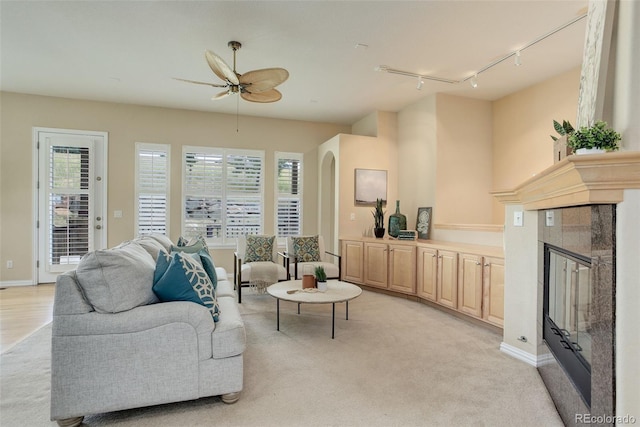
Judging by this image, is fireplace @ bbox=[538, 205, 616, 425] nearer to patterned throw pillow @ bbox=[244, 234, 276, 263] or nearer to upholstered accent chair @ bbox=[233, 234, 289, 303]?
upholstered accent chair @ bbox=[233, 234, 289, 303]

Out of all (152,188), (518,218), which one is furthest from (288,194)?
(518,218)

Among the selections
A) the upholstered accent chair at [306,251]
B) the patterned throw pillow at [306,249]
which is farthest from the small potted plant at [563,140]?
the patterned throw pillow at [306,249]

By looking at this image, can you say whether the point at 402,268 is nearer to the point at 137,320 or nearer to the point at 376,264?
the point at 376,264

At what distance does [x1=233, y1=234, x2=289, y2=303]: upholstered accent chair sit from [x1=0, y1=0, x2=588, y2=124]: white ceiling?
226cm

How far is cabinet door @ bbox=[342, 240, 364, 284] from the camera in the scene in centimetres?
537

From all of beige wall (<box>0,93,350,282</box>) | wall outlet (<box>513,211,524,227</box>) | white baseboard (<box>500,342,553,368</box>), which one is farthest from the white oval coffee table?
beige wall (<box>0,93,350,282</box>)

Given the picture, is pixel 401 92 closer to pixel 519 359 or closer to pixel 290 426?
pixel 519 359

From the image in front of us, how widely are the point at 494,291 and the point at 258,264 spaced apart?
284cm

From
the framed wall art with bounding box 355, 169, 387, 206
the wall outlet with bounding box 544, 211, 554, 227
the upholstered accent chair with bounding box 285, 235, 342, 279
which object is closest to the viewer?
the wall outlet with bounding box 544, 211, 554, 227

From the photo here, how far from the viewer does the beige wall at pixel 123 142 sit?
16.8ft

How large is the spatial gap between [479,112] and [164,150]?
205 inches

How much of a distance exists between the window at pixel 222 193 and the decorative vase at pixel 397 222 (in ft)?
7.83

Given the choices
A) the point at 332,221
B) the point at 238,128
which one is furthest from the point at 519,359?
the point at 238,128

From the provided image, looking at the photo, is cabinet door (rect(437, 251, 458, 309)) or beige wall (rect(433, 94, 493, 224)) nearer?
cabinet door (rect(437, 251, 458, 309))
